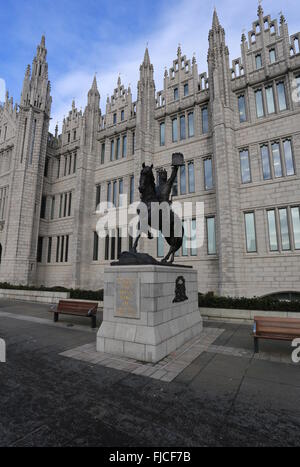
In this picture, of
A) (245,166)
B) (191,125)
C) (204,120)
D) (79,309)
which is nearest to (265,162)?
(245,166)

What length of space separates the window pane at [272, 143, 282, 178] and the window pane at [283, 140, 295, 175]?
41 cm

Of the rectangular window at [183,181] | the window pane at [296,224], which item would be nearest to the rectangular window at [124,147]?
the rectangular window at [183,181]

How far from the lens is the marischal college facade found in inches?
603

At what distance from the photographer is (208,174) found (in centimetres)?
1844

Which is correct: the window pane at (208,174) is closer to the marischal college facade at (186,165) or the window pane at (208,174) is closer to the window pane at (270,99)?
the marischal college facade at (186,165)

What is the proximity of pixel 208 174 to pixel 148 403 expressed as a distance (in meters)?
17.3

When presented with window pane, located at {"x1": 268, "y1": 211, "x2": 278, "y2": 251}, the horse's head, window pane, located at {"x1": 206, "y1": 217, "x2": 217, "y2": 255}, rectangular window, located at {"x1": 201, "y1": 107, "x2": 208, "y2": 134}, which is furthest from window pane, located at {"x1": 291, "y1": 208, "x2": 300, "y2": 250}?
the horse's head

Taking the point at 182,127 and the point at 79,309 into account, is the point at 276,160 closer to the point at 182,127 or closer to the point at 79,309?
the point at 182,127

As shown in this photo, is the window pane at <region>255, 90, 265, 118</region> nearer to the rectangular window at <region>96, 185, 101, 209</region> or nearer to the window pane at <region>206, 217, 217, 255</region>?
the window pane at <region>206, 217, 217, 255</region>

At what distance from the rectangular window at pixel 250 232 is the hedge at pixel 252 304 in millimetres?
5412

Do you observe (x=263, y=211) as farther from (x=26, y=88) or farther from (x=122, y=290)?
(x=26, y=88)

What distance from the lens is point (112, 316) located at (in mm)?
6059

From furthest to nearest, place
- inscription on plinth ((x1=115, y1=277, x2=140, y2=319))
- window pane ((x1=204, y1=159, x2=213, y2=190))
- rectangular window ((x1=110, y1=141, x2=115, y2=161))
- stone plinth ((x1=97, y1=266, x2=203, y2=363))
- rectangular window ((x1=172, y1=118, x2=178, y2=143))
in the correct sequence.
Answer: rectangular window ((x1=110, y1=141, x2=115, y2=161)) < rectangular window ((x1=172, y1=118, x2=178, y2=143)) < window pane ((x1=204, y1=159, x2=213, y2=190)) < inscription on plinth ((x1=115, y1=277, x2=140, y2=319)) < stone plinth ((x1=97, y1=266, x2=203, y2=363))

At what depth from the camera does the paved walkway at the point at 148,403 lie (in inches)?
104
